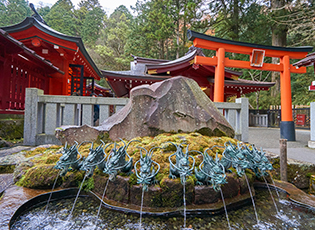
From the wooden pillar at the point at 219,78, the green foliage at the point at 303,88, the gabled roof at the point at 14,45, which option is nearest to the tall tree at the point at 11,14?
the gabled roof at the point at 14,45

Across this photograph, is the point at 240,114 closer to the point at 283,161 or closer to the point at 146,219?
the point at 283,161

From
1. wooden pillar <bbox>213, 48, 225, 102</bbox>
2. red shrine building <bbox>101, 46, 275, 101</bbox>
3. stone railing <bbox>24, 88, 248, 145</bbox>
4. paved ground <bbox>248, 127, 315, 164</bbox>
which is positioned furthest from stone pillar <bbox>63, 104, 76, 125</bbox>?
paved ground <bbox>248, 127, 315, 164</bbox>

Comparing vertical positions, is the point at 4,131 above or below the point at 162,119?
below

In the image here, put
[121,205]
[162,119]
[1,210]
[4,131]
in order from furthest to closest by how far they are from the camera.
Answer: [4,131] < [162,119] < [121,205] < [1,210]

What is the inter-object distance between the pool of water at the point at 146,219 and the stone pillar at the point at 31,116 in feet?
10.4

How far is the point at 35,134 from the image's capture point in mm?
4934

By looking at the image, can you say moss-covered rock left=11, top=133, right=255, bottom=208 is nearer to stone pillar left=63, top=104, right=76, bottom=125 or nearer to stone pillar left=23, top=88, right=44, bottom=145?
stone pillar left=63, top=104, right=76, bottom=125

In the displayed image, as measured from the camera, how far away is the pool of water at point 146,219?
2055 mm

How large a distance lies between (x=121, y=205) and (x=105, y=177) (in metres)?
0.45

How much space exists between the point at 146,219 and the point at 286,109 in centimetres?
826

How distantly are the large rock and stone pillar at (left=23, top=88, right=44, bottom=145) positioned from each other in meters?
1.70

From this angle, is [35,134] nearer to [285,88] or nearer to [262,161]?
[262,161]

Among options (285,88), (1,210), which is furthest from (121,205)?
(285,88)

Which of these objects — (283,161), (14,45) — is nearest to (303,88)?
(283,161)
